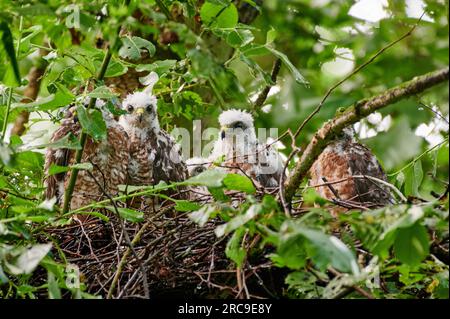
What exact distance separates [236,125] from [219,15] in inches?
78.5

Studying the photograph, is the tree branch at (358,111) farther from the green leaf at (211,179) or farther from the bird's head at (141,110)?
the bird's head at (141,110)

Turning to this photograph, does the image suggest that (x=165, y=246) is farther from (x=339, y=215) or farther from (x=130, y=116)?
(x=130, y=116)

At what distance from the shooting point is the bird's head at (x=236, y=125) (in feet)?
16.2

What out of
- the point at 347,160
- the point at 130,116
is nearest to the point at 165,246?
the point at 347,160

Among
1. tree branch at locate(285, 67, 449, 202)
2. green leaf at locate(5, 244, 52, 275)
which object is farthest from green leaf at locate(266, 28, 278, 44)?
green leaf at locate(5, 244, 52, 275)

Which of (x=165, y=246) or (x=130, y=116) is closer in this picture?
(x=165, y=246)

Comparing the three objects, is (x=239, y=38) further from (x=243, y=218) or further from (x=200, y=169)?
(x=200, y=169)

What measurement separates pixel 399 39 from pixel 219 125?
3478 millimetres

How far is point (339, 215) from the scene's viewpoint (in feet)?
6.47

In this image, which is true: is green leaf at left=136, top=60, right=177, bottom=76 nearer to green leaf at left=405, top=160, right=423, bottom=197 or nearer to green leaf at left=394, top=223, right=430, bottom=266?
green leaf at left=405, top=160, right=423, bottom=197

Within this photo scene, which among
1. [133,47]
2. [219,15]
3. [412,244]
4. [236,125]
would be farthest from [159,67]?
[412,244]

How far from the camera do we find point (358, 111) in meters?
2.18

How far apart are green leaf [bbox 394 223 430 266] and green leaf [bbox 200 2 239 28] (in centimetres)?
147
